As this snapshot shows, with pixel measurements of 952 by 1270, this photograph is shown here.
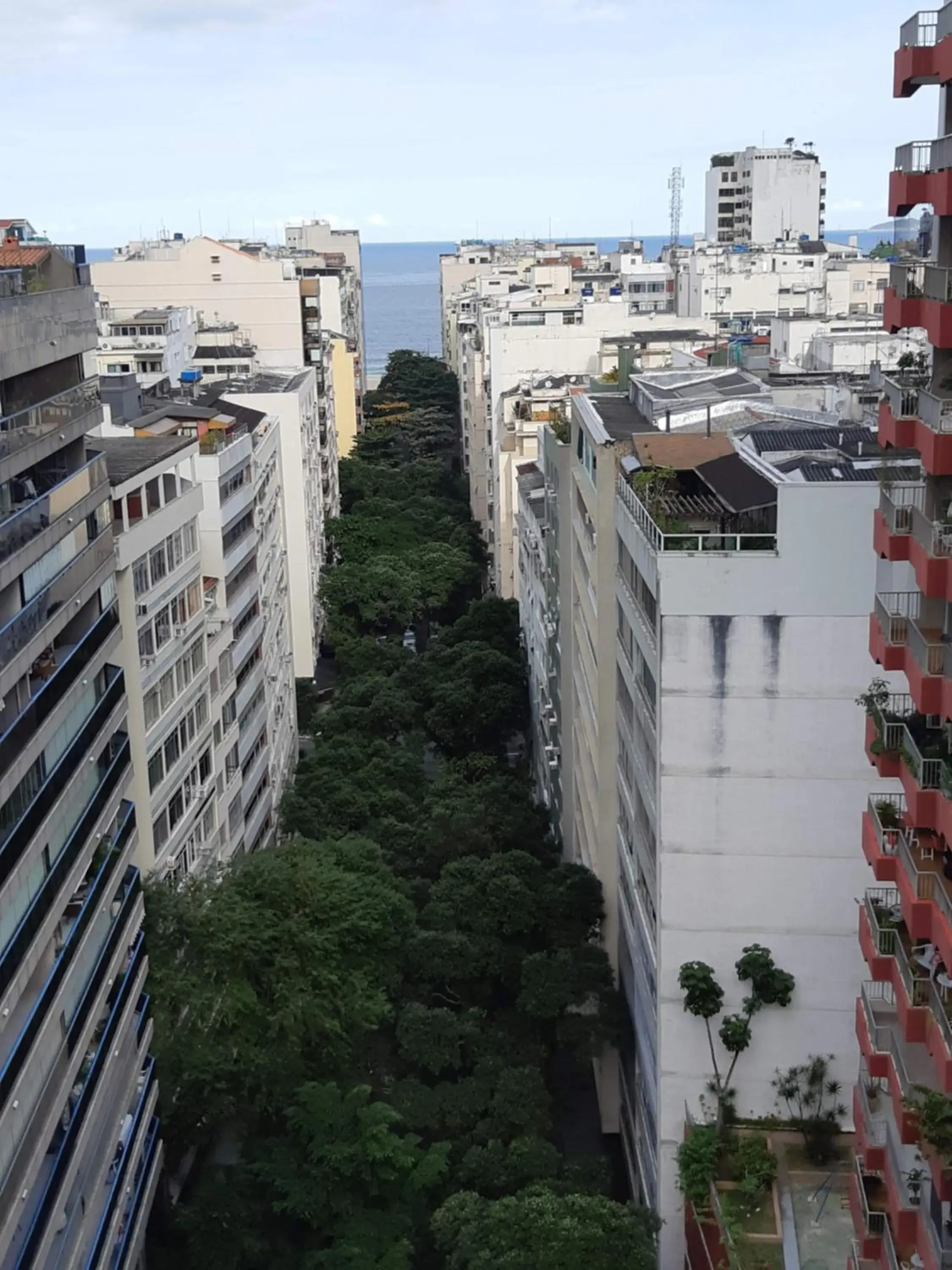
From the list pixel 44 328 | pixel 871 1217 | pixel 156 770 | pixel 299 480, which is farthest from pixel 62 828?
pixel 299 480

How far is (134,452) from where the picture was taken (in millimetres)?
46969

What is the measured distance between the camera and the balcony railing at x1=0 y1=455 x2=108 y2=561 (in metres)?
28.3

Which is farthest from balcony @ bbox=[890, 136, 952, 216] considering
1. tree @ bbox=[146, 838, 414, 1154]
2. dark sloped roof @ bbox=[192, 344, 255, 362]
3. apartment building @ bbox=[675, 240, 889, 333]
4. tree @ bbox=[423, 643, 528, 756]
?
apartment building @ bbox=[675, 240, 889, 333]

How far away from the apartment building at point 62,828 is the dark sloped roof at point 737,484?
13396 millimetres

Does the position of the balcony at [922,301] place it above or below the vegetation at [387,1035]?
above

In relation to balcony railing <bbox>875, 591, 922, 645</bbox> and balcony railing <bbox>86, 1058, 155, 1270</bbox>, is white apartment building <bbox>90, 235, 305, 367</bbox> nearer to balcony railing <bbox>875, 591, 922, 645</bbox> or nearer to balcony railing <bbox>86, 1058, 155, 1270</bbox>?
balcony railing <bbox>86, 1058, 155, 1270</bbox>

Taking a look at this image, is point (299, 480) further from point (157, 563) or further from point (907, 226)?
point (907, 226)

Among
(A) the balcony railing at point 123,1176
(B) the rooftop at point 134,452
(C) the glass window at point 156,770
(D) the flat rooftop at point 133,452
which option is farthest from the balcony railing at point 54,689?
(A) the balcony railing at point 123,1176

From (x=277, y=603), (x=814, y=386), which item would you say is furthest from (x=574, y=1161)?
(x=277, y=603)

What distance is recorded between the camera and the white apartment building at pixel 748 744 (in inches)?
1313

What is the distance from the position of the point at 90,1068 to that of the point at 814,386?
32.3 metres

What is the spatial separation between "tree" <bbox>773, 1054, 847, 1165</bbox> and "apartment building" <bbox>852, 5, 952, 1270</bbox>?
1141 centimetres

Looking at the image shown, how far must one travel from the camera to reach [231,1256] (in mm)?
36656

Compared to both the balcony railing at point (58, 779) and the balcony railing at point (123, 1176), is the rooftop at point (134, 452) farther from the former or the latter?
the balcony railing at point (123, 1176)
